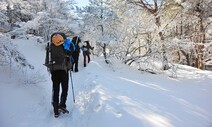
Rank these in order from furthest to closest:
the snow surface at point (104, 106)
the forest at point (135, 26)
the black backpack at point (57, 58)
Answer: the forest at point (135, 26), the black backpack at point (57, 58), the snow surface at point (104, 106)

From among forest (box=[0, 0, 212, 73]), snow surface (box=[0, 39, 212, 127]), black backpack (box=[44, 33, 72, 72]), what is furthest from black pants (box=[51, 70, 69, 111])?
forest (box=[0, 0, 212, 73])

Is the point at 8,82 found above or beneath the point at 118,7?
beneath

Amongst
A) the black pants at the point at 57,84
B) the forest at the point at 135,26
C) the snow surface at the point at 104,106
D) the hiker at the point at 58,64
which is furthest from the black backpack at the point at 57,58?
the forest at the point at 135,26

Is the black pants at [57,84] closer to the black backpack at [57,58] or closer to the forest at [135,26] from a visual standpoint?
the black backpack at [57,58]

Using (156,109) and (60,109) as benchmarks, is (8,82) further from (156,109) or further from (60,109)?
(156,109)

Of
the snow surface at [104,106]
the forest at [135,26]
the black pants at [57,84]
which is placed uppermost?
the forest at [135,26]

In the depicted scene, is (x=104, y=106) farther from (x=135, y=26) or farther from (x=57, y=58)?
(x=135, y=26)

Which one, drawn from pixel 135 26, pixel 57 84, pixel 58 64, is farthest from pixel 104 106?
pixel 135 26

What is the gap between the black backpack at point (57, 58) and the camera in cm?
501

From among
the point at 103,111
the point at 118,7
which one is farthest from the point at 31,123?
the point at 118,7

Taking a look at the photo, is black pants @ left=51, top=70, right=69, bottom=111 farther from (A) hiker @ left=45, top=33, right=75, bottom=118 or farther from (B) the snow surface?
(B) the snow surface

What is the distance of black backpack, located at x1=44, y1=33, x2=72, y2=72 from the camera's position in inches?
197

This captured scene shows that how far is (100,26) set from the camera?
12570 mm

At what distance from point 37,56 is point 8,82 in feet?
18.8
